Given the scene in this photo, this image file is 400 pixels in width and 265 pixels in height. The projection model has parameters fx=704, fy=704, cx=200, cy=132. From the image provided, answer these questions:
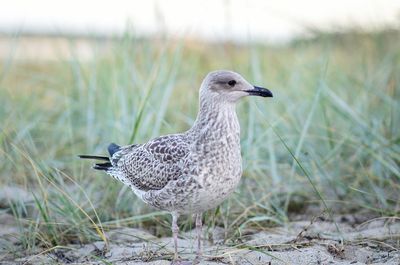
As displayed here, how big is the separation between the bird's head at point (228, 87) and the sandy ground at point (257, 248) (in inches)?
34.4

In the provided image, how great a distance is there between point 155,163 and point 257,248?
0.85 m

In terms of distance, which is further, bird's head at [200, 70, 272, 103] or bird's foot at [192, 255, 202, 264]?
bird's head at [200, 70, 272, 103]

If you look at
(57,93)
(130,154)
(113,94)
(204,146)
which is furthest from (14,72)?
(204,146)

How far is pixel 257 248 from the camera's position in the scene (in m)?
4.12

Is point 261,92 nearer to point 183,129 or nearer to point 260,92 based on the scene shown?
point 260,92

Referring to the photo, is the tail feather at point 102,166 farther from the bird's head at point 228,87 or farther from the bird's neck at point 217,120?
the bird's head at point 228,87

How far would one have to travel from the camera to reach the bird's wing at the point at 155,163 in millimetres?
4250

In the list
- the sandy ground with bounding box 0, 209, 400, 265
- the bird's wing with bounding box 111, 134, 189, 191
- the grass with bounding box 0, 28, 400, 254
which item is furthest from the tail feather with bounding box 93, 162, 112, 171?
the sandy ground with bounding box 0, 209, 400, 265

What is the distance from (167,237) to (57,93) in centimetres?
357

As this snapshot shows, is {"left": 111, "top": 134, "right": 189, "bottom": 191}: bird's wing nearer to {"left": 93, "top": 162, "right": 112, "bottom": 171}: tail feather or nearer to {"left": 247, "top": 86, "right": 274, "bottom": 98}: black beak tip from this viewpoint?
{"left": 93, "top": 162, "right": 112, "bottom": 171}: tail feather

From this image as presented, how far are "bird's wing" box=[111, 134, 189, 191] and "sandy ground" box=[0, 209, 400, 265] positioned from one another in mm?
364

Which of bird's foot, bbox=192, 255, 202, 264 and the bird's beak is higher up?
the bird's beak

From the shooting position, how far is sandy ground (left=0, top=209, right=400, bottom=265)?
4070 mm

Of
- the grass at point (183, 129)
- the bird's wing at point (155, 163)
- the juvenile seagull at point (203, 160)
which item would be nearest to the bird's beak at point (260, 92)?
the juvenile seagull at point (203, 160)
